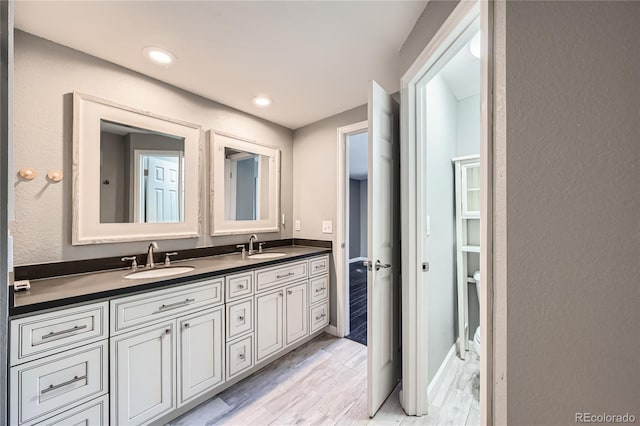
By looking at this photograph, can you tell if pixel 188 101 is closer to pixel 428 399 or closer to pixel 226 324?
pixel 226 324

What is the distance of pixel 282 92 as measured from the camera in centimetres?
206

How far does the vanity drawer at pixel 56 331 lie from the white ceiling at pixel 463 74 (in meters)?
2.32

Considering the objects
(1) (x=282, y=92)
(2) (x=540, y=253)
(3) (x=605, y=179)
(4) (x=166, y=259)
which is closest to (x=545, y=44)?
(3) (x=605, y=179)

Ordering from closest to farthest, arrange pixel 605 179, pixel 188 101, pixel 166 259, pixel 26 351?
1. pixel 605 179
2. pixel 26 351
3. pixel 166 259
4. pixel 188 101

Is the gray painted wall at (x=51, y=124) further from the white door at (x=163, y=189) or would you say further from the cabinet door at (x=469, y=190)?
the cabinet door at (x=469, y=190)

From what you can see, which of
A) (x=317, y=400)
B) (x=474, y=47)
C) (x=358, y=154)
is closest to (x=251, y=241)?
(x=317, y=400)

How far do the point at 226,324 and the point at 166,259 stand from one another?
64 cm

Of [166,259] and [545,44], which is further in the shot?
[166,259]

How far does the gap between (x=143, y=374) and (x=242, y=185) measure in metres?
1.57

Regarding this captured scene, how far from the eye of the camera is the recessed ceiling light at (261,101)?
2145 mm

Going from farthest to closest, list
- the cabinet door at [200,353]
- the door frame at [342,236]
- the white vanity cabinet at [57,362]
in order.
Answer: the door frame at [342,236] → the cabinet door at [200,353] → the white vanity cabinet at [57,362]

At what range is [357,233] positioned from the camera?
688cm

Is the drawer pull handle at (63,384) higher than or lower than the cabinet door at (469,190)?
lower

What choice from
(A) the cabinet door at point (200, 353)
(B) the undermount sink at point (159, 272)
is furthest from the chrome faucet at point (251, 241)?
(A) the cabinet door at point (200, 353)
